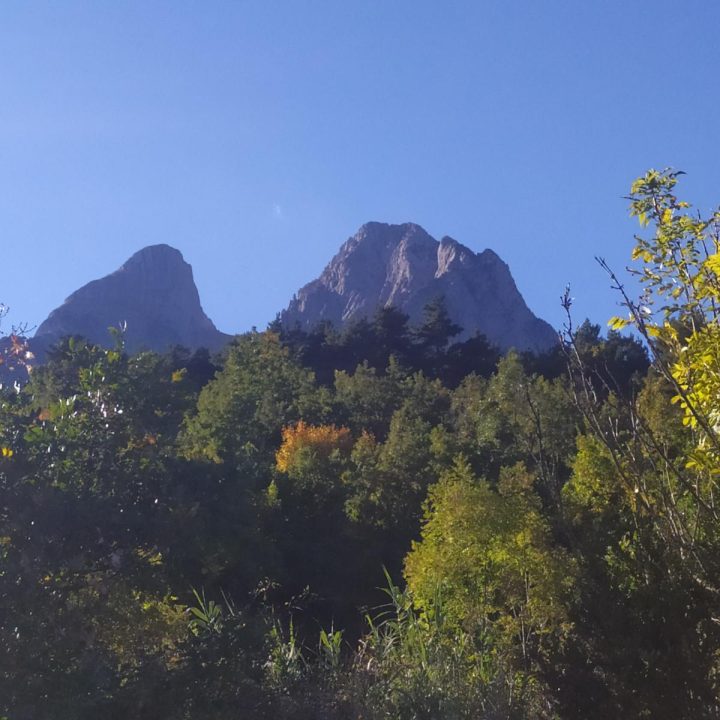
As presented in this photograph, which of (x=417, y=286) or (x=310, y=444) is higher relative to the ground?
(x=417, y=286)

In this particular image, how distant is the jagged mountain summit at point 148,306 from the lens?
107 meters

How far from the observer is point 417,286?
114750 mm

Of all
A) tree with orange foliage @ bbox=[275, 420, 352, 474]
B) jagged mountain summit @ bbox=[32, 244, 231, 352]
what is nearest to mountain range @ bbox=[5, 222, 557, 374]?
jagged mountain summit @ bbox=[32, 244, 231, 352]

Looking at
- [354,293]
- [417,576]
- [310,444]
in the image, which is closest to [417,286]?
[354,293]

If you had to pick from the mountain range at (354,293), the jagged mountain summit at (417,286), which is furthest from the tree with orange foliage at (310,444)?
the mountain range at (354,293)

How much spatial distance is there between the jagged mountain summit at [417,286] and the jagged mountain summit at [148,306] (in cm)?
1334

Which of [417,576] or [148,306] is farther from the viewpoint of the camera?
[148,306]

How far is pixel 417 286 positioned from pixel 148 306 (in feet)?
112

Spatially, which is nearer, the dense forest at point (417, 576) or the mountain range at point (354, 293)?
the dense forest at point (417, 576)

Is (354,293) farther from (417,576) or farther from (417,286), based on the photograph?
(417,576)

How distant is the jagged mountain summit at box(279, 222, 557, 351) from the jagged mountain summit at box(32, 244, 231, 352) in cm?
1334

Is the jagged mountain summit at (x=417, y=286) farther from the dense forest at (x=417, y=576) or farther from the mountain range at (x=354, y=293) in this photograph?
the dense forest at (x=417, y=576)

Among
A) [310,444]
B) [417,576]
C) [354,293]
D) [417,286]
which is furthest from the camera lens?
[354,293]

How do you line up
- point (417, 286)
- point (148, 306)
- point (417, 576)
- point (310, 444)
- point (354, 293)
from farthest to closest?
point (354, 293), point (148, 306), point (417, 286), point (310, 444), point (417, 576)
